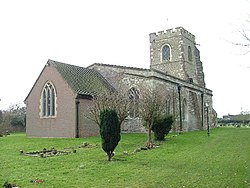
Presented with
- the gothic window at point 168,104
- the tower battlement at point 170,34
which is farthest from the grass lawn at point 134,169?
the tower battlement at point 170,34

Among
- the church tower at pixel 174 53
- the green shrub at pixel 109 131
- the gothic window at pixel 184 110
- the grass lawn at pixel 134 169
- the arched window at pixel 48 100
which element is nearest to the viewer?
the grass lawn at pixel 134 169

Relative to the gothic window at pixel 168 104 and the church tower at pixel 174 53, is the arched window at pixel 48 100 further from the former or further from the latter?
the church tower at pixel 174 53

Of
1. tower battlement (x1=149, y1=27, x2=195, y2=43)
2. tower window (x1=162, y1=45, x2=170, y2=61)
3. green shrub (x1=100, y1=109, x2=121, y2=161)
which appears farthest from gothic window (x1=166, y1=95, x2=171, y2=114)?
green shrub (x1=100, y1=109, x2=121, y2=161)

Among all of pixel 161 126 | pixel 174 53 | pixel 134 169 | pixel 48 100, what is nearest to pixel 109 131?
pixel 134 169

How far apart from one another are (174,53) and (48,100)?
2228 centimetres

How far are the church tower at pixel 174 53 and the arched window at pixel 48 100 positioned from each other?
20.2m

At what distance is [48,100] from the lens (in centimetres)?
3020

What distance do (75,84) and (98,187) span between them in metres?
19.6

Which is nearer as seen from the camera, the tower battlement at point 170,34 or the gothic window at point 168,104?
→ the gothic window at point 168,104

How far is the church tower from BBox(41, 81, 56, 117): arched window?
20.2 meters

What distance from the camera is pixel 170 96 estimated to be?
34281mm

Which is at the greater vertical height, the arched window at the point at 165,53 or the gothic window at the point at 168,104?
the arched window at the point at 165,53

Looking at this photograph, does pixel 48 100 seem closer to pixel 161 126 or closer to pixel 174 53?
pixel 161 126

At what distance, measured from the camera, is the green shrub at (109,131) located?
1515cm
